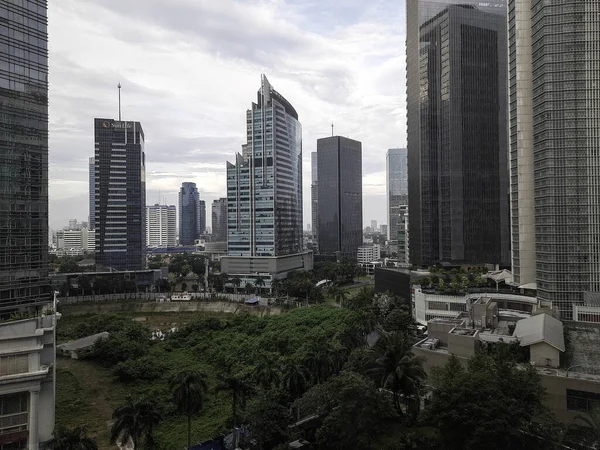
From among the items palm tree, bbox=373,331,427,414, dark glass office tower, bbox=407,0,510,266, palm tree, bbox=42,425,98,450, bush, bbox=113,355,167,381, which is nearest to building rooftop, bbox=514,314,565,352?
palm tree, bbox=373,331,427,414

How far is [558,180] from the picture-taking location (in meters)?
50.3

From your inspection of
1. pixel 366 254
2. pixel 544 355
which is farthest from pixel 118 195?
pixel 366 254

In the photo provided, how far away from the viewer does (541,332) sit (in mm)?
32719

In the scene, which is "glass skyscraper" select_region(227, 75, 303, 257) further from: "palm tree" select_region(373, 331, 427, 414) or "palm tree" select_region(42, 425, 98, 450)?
"palm tree" select_region(42, 425, 98, 450)

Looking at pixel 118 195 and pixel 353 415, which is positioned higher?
pixel 118 195

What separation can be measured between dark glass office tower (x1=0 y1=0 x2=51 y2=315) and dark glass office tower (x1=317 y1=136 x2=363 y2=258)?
135896 mm

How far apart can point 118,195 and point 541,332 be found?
10499 cm

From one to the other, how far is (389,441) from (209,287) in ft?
287

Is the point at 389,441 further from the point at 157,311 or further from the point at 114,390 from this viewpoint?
the point at 157,311

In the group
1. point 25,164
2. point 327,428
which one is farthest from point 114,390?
point 25,164

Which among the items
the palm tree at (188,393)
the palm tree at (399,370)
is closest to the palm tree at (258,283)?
the palm tree at (399,370)

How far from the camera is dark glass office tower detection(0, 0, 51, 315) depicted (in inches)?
2191

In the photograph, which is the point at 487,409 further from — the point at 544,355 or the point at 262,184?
the point at 262,184

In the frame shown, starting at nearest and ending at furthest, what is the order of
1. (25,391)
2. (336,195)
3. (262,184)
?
(25,391)
(262,184)
(336,195)
